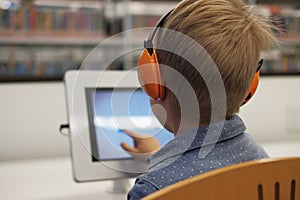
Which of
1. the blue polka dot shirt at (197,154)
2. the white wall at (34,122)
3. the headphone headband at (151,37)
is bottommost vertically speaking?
the white wall at (34,122)

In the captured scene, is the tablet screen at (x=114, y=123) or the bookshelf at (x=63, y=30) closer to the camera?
the tablet screen at (x=114, y=123)

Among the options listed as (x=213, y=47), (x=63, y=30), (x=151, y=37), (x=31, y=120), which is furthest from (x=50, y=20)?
(x=213, y=47)

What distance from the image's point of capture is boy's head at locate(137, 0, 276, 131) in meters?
0.67

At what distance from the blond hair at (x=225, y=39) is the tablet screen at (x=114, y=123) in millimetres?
340

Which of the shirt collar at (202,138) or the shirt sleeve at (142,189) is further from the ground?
the shirt collar at (202,138)

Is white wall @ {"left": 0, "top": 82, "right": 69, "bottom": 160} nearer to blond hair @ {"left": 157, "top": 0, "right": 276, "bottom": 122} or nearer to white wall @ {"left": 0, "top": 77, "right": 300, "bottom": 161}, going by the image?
white wall @ {"left": 0, "top": 77, "right": 300, "bottom": 161}

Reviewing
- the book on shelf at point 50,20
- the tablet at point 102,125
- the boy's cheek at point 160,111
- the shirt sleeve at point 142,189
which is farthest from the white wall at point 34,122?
the book on shelf at point 50,20

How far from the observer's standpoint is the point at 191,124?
0.75 m

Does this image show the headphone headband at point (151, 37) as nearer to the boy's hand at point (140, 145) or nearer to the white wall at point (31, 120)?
the boy's hand at point (140, 145)

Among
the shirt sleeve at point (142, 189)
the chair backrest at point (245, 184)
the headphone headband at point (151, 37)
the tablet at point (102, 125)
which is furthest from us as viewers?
the tablet at point (102, 125)

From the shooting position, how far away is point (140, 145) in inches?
42.3

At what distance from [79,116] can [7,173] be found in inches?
15.1

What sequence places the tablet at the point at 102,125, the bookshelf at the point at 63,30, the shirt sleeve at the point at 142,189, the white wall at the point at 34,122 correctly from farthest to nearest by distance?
the bookshelf at the point at 63,30
the white wall at the point at 34,122
the tablet at the point at 102,125
the shirt sleeve at the point at 142,189

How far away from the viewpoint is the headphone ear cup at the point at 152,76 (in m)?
0.72
